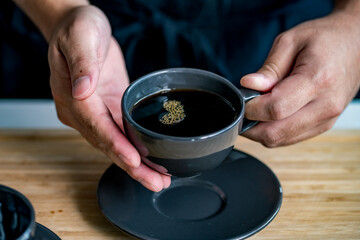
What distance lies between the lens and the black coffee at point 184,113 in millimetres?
742

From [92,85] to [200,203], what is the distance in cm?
27

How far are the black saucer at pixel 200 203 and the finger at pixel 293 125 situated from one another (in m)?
0.05

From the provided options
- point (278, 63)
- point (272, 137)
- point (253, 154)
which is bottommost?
point (253, 154)

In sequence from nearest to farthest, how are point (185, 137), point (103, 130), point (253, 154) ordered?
point (185, 137) → point (103, 130) → point (253, 154)

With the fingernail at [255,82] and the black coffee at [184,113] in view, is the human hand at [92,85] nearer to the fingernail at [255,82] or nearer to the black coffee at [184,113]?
the black coffee at [184,113]

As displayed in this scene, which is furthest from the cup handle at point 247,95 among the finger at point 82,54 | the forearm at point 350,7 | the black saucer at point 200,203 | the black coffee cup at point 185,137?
the forearm at point 350,7

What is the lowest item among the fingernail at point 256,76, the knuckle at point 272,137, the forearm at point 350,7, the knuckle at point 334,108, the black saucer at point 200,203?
the black saucer at point 200,203

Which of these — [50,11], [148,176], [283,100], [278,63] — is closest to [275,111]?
[283,100]

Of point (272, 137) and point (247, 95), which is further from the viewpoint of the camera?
point (272, 137)

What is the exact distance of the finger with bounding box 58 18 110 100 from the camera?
0.78 meters

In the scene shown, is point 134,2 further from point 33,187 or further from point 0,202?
point 0,202

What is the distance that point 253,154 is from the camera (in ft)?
3.29

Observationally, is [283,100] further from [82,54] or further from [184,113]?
[82,54]

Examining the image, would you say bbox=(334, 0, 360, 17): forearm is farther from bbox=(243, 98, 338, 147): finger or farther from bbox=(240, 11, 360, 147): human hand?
bbox=(243, 98, 338, 147): finger
